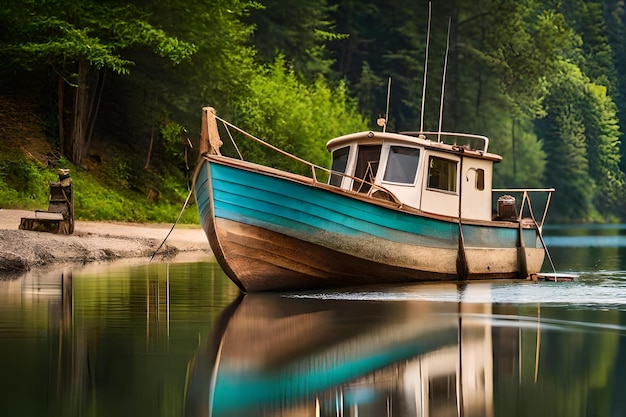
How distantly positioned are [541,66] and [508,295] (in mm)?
61114

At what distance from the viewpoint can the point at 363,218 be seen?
61.6ft

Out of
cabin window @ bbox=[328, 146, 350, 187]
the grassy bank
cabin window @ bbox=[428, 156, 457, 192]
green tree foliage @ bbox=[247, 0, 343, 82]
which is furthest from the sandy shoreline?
green tree foliage @ bbox=[247, 0, 343, 82]

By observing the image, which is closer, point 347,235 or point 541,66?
point 347,235

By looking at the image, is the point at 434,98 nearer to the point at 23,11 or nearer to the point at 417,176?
the point at 23,11

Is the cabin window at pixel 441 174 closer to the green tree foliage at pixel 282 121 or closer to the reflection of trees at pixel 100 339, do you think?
the reflection of trees at pixel 100 339

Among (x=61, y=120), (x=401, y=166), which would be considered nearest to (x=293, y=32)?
(x=61, y=120)

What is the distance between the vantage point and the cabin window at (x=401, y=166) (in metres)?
20.2

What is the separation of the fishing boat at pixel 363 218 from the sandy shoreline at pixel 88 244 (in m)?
4.67

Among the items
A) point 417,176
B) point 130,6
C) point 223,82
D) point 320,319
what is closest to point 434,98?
point 223,82

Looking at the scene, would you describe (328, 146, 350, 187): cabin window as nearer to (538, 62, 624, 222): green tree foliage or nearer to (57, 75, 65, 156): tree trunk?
(57, 75, 65, 156): tree trunk

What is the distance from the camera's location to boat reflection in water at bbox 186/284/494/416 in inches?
336

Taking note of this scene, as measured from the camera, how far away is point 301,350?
1142 cm

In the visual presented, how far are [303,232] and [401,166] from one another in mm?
3023

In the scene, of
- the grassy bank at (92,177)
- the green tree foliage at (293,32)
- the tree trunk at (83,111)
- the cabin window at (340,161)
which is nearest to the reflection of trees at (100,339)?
the cabin window at (340,161)
